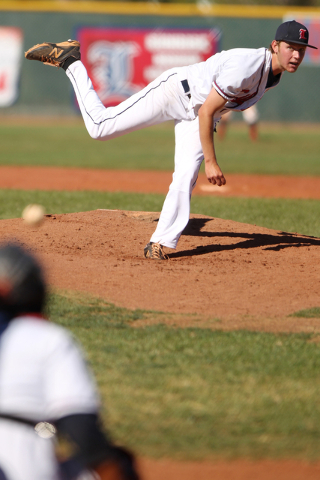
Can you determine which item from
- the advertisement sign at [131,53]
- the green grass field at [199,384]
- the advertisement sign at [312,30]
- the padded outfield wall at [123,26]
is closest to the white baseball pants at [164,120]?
the green grass field at [199,384]

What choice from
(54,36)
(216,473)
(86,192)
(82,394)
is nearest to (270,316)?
(216,473)

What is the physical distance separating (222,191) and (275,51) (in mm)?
6001

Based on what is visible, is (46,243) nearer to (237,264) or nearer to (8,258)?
(237,264)

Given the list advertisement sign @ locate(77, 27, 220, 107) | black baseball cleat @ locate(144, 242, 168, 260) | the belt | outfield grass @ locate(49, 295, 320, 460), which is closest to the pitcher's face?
the belt

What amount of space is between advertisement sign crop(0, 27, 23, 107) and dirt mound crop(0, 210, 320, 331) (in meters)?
18.6

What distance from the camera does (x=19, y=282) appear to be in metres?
1.67

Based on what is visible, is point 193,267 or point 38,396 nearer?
point 38,396

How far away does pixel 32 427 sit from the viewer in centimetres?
166

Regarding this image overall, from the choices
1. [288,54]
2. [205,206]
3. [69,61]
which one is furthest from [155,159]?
[288,54]

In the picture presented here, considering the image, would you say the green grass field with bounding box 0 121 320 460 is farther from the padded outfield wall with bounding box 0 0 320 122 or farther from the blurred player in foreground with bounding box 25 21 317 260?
the padded outfield wall with bounding box 0 0 320 122

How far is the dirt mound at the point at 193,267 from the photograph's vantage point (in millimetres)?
4406

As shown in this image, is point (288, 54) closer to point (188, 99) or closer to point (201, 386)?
point (188, 99)

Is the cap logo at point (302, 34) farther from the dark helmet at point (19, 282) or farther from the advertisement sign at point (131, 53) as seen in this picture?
the advertisement sign at point (131, 53)

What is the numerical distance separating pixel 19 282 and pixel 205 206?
777cm
